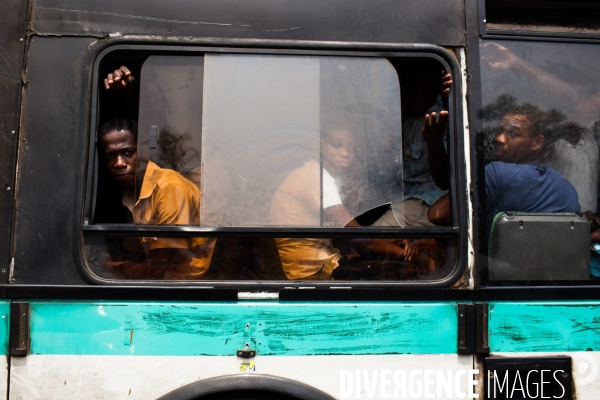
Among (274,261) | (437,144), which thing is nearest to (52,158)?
(274,261)

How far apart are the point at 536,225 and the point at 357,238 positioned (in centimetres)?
76

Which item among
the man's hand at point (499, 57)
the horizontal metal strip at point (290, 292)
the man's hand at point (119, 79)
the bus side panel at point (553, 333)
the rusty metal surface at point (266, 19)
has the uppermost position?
the rusty metal surface at point (266, 19)

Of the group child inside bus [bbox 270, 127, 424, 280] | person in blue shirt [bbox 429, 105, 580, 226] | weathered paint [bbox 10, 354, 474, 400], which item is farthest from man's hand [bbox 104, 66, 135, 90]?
person in blue shirt [bbox 429, 105, 580, 226]

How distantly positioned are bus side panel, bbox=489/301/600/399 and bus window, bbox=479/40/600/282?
0.12 meters

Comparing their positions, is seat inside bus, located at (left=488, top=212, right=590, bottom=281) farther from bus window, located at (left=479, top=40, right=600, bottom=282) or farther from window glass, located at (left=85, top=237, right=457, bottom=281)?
window glass, located at (left=85, top=237, right=457, bottom=281)

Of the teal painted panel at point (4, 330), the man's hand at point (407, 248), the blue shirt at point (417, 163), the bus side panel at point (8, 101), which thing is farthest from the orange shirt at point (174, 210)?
the blue shirt at point (417, 163)

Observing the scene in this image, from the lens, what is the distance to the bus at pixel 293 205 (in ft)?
6.64

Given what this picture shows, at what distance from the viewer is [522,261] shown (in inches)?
84.2

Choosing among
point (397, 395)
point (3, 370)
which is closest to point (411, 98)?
point (397, 395)

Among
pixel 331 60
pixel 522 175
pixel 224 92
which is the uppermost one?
pixel 331 60

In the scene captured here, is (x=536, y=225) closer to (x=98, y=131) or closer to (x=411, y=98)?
(x=411, y=98)

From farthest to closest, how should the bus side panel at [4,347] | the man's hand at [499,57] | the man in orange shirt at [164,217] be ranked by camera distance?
1. the man's hand at [499,57]
2. the man in orange shirt at [164,217]
3. the bus side panel at [4,347]

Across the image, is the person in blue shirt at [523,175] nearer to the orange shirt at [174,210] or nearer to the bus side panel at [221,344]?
the bus side panel at [221,344]

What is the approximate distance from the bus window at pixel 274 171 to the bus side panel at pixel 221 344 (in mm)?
147
